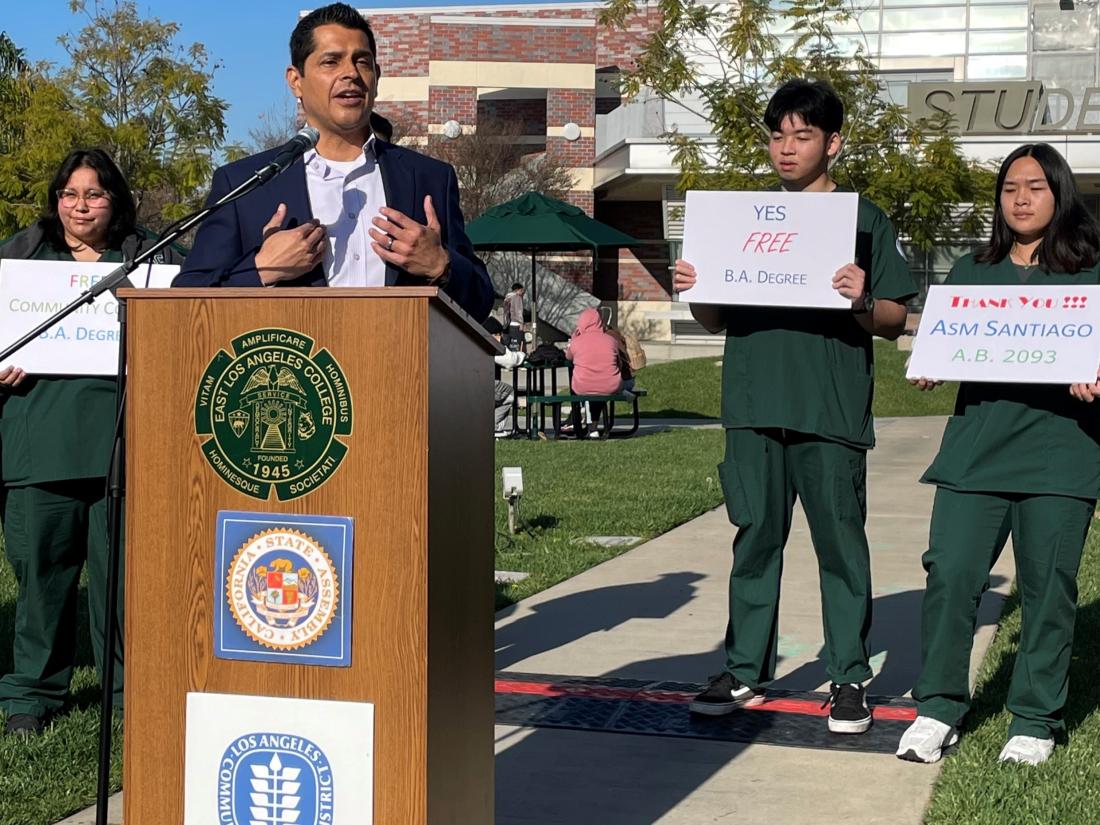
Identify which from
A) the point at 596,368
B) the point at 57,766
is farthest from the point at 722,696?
the point at 596,368

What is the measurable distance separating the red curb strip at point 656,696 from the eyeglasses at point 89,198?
2.48m

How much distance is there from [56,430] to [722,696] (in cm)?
272

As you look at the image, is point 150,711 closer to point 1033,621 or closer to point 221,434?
point 221,434

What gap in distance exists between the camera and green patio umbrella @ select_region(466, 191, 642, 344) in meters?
18.6

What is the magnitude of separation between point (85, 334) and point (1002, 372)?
10.9 feet

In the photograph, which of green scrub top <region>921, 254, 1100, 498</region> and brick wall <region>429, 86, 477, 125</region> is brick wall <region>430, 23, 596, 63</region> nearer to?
brick wall <region>429, 86, 477, 125</region>

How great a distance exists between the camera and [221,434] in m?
3.05

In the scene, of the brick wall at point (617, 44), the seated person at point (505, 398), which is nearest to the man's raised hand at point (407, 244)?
the seated person at point (505, 398)

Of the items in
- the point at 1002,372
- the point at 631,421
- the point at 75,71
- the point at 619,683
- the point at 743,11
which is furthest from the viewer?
the point at 75,71

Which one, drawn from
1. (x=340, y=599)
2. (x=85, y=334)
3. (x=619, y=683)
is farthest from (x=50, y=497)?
(x=340, y=599)

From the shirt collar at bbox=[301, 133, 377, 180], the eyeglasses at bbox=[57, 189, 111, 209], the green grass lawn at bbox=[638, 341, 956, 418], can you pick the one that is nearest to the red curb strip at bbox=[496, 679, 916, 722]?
the eyeglasses at bbox=[57, 189, 111, 209]

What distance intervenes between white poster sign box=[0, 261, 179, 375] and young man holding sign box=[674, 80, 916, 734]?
2177 millimetres

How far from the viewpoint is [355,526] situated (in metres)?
3.02

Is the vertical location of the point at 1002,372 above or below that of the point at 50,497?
above
